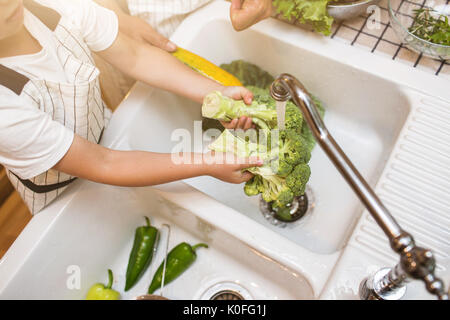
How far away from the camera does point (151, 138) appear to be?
1079mm

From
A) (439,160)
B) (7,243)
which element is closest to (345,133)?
(439,160)

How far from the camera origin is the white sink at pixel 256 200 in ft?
2.55

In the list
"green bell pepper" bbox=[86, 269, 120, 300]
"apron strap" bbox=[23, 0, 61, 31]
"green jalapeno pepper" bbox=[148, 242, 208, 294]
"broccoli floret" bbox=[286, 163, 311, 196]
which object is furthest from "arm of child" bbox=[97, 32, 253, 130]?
"green bell pepper" bbox=[86, 269, 120, 300]

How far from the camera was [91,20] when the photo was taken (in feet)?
2.90

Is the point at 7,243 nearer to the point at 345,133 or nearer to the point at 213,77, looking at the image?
the point at 213,77

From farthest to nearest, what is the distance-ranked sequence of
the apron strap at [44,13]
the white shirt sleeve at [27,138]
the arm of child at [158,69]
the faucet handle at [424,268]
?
the arm of child at [158,69] → the apron strap at [44,13] → the white shirt sleeve at [27,138] → the faucet handle at [424,268]

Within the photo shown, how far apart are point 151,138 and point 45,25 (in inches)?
15.7

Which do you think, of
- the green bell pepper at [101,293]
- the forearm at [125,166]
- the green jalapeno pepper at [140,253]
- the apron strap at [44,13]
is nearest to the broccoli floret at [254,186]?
the forearm at [125,166]

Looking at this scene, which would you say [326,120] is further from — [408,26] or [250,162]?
[250,162]

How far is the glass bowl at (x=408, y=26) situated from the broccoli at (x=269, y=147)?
0.36 metres

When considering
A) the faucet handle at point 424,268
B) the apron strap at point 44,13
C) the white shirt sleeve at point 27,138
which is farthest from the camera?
the apron strap at point 44,13

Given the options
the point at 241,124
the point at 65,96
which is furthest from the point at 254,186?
the point at 65,96

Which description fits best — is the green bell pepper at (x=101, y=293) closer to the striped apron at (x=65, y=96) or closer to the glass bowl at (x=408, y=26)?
the striped apron at (x=65, y=96)

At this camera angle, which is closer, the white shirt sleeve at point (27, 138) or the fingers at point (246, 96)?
the white shirt sleeve at point (27, 138)
